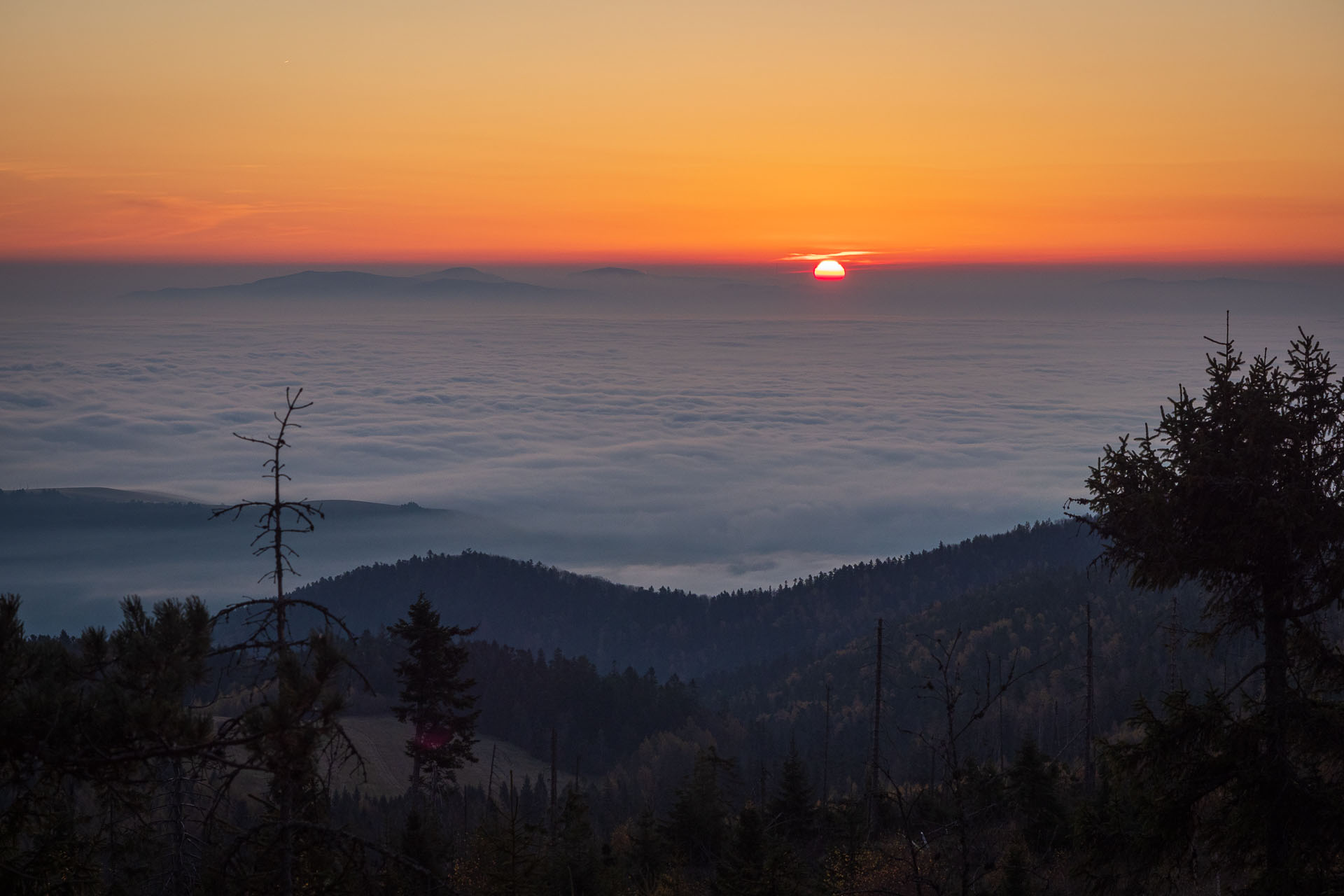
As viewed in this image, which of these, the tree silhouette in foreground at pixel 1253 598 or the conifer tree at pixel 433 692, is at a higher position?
the tree silhouette in foreground at pixel 1253 598

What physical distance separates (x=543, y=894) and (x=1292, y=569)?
15596 millimetres

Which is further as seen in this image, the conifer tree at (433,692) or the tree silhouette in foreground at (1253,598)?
the conifer tree at (433,692)

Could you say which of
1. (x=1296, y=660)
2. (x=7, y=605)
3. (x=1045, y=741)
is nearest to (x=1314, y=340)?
(x=1296, y=660)

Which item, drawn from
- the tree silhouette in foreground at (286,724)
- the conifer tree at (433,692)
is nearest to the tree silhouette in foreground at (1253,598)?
the tree silhouette in foreground at (286,724)

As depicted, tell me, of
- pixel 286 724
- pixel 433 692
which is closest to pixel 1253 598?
pixel 286 724

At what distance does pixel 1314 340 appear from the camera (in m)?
11.5

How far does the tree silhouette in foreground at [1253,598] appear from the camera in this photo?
1037cm

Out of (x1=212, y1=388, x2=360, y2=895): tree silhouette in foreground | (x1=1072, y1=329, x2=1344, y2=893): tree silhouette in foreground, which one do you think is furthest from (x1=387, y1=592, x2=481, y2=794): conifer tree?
(x1=1072, y1=329, x2=1344, y2=893): tree silhouette in foreground

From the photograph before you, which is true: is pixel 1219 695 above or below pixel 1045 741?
above

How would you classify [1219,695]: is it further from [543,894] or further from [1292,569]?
[543,894]

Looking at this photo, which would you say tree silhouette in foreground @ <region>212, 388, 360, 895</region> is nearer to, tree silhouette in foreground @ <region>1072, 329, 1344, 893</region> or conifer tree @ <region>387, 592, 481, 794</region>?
tree silhouette in foreground @ <region>1072, 329, 1344, 893</region>

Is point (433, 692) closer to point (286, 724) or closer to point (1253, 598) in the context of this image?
point (286, 724)

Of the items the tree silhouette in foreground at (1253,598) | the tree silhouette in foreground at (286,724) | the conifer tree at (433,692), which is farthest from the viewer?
the conifer tree at (433,692)

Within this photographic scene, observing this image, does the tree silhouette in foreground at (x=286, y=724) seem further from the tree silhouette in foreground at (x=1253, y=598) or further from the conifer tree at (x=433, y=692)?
the conifer tree at (x=433, y=692)
